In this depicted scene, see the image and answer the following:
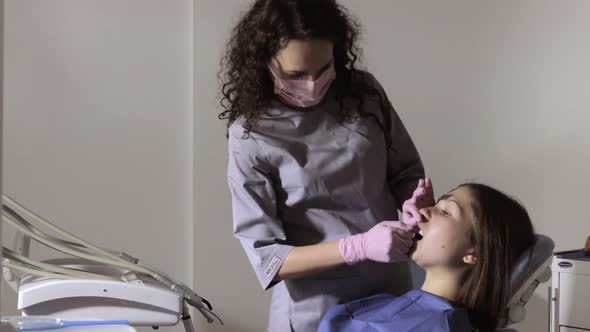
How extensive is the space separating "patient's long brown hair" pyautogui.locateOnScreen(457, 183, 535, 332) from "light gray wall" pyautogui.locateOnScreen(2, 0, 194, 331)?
5.89ft

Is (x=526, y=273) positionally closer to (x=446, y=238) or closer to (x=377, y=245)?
(x=446, y=238)

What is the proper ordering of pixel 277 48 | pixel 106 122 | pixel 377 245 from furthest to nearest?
pixel 106 122 < pixel 277 48 < pixel 377 245

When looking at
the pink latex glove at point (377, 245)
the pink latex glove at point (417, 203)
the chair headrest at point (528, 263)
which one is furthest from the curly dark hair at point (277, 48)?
the chair headrest at point (528, 263)

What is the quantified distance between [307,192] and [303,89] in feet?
0.71

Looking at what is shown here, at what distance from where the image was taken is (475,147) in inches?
125

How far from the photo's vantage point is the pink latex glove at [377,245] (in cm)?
132

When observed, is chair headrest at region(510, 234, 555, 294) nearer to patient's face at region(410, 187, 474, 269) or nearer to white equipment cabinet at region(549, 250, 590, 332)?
patient's face at region(410, 187, 474, 269)

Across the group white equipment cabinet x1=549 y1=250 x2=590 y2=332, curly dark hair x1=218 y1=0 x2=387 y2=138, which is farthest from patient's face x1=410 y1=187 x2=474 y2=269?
white equipment cabinet x1=549 y1=250 x2=590 y2=332

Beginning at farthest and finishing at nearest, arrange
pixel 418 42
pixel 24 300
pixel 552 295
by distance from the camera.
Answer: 1. pixel 418 42
2. pixel 552 295
3. pixel 24 300

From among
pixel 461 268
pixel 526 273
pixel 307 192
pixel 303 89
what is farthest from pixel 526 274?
pixel 303 89

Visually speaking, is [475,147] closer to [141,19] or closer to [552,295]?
[552,295]

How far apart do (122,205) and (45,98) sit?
0.54 m

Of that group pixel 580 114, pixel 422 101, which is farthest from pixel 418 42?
pixel 580 114

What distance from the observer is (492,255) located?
146 centimetres
